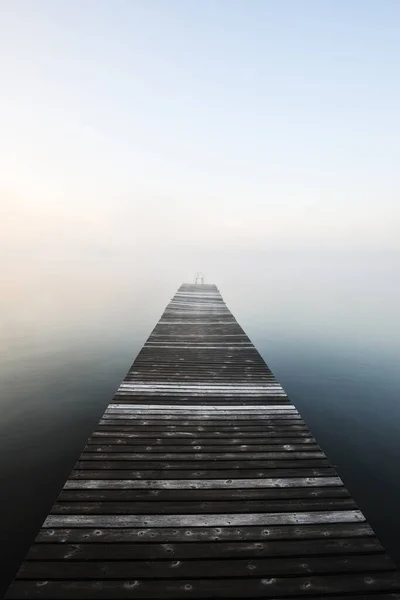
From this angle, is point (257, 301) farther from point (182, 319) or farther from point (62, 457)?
point (62, 457)

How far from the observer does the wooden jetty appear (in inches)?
146

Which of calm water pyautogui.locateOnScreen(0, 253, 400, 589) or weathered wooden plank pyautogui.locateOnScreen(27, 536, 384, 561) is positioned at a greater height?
weathered wooden plank pyautogui.locateOnScreen(27, 536, 384, 561)

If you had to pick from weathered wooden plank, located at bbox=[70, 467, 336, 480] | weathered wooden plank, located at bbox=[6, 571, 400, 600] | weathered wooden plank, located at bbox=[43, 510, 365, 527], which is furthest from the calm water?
weathered wooden plank, located at bbox=[6, 571, 400, 600]

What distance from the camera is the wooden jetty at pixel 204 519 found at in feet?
12.2

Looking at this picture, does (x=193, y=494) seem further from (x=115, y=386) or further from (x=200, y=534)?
(x=115, y=386)

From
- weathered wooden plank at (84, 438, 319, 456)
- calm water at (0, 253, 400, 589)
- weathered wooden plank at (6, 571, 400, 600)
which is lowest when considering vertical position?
calm water at (0, 253, 400, 589)

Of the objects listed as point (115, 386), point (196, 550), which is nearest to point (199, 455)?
point (196, 550)

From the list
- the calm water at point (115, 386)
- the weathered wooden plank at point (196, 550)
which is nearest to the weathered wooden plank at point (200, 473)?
the weathered wooden plank at point (196, 550)

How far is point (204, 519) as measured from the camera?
4641 millimetres

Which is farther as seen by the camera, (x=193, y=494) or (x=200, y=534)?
(x=193, y=494)

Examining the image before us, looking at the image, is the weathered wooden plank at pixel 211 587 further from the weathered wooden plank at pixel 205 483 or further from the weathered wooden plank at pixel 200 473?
the weathered wooden plank at pixel 200 473

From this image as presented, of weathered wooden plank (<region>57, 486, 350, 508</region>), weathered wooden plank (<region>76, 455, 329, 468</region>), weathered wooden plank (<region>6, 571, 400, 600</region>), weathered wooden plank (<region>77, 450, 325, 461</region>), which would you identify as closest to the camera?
weathered wooden plank (<region>6, 571, 400, 600</region>)

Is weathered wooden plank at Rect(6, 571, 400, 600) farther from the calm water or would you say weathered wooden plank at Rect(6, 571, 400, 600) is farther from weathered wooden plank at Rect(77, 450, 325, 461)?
the calm water

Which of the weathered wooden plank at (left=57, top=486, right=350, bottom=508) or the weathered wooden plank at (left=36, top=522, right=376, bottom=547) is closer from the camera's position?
the weathered wooden plank at (left=36, top=522, right=376, bottom=547)
